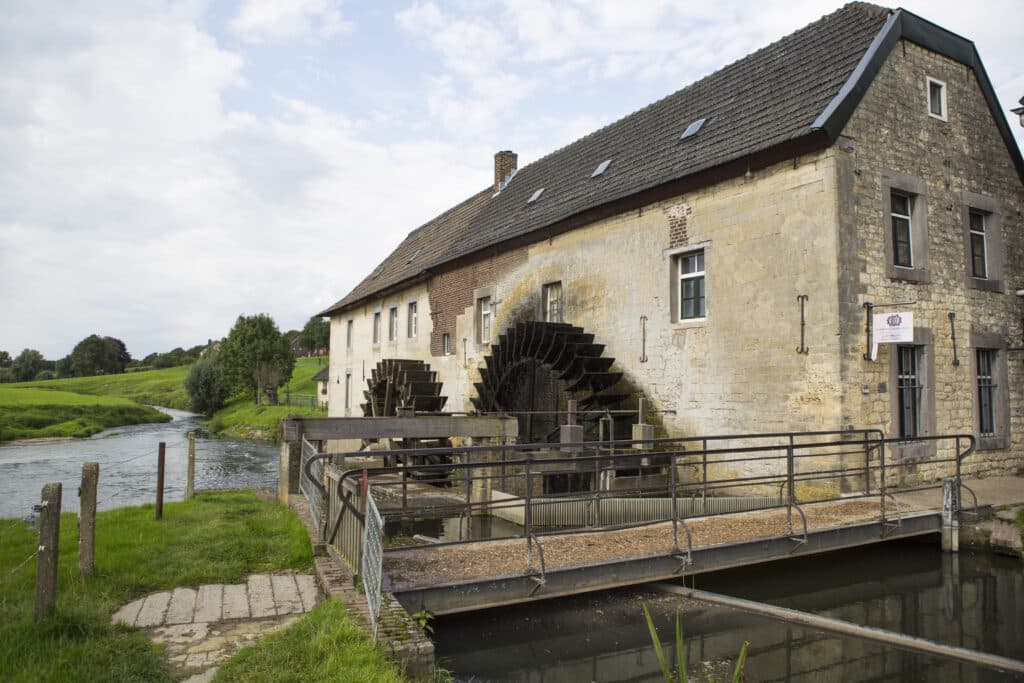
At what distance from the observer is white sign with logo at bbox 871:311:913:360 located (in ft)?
28.4

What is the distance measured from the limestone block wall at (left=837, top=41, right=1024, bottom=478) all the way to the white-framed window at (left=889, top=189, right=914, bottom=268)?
0.22 metres

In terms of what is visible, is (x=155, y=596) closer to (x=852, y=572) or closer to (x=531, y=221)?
(x=852, y=572)

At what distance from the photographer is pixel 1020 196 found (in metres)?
11.7

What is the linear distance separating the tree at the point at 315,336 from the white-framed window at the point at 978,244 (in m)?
91.3

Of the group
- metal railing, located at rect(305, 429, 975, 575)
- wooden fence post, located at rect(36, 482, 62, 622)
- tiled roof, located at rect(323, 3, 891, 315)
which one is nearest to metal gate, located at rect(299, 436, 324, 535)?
metal railing, located at rect(305, 429, 975, 575)

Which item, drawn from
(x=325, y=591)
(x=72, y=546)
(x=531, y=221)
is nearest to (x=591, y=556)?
(x=325, y=591)

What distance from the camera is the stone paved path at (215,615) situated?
395cm

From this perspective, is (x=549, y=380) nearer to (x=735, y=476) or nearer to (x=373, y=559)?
(x=735, y=476)

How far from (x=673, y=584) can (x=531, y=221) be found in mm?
10022

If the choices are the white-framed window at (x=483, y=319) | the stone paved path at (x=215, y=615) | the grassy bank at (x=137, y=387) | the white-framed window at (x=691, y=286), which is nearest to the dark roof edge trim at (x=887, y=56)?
the white-framed window at (x=691, y=286)

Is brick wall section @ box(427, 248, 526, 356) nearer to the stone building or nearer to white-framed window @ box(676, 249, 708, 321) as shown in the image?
the stone building

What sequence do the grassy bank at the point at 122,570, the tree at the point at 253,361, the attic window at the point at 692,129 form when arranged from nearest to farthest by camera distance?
the grassy bank at the point at 122,570, the attic window at the point at 692,129, the tree at the point at 253,361

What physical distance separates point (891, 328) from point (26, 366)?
9759cm

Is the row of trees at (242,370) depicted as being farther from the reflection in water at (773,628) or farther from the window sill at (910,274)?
the reflection in water at (773,628)
